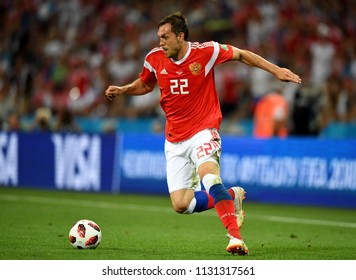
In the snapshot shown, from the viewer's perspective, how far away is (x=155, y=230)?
11.2 m

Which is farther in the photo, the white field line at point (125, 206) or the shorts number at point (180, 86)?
the white field line at point (125, 206)

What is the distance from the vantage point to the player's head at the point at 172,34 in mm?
8922

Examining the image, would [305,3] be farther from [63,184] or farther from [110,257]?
[110,257]

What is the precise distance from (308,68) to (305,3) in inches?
89.4

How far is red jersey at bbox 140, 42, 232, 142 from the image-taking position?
9.09m

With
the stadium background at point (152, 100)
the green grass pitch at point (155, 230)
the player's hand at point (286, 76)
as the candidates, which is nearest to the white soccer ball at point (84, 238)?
the green grass pitch at point (155, 230)

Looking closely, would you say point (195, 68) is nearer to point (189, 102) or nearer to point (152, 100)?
point (189, 102)

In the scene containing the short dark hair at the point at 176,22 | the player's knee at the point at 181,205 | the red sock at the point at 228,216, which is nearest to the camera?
the red sock at the point at 228,216

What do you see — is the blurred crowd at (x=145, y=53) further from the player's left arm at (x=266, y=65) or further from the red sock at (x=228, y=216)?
the red sock at (x=228, y=216)

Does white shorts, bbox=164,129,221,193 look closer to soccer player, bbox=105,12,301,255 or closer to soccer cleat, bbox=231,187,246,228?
soccer player, bbox=105,12,301,255

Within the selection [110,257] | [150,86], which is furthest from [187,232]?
[110,257]

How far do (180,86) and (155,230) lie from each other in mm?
2777

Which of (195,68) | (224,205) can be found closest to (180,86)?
(195,68)

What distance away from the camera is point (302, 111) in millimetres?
18156
